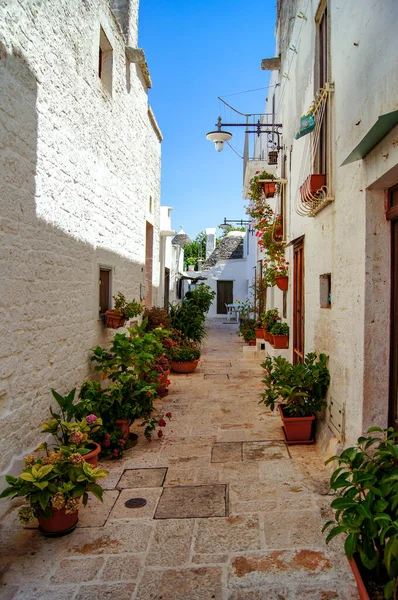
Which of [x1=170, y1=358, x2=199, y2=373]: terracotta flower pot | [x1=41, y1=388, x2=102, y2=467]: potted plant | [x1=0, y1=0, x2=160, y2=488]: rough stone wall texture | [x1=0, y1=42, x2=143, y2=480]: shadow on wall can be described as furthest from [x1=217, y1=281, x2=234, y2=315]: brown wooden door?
[x1=41, y1=388, x2=102, y2=467]: potted plant

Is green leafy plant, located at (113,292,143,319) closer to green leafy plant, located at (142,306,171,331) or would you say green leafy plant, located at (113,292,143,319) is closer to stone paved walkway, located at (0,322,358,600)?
stone paved walkway, located at (0,322,358,600)

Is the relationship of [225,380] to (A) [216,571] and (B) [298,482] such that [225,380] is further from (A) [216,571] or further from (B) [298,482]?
(A) [216,571]

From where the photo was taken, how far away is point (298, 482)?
351 centimetres

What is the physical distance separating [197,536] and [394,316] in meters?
1.94

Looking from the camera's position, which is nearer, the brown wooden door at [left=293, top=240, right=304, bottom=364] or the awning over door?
the awning over door

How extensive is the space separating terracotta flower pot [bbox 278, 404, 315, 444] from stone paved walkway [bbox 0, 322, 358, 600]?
12 centimetres

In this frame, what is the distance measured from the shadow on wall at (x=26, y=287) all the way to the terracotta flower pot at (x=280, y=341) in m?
3.91

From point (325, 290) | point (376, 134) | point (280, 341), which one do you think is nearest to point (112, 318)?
point (325, 290)

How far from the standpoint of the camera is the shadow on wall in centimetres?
306

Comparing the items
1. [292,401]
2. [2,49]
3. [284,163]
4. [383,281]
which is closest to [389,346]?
[383,281]

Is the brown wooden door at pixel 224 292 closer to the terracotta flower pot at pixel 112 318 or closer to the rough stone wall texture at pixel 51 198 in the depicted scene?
the rough stone wall texture at pixel 51 198

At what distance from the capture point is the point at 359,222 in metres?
3.14

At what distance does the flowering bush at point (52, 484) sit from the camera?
264cm

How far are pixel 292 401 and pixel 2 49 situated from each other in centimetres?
388
